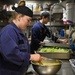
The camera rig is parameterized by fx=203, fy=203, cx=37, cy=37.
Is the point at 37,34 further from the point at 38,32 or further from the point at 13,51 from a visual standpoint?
the point at 13,51

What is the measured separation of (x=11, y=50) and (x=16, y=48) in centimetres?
6

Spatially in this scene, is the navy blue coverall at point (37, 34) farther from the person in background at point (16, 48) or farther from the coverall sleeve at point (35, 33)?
the person in background at point (16, 48)

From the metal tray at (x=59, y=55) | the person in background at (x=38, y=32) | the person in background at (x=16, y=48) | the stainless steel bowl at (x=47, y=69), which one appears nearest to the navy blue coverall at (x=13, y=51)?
the person in background at (x=16, y=48)

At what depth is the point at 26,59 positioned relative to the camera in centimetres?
185

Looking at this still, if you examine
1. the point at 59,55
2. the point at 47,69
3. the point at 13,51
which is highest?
Result: the point at 13,51

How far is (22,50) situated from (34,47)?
97.5 inches

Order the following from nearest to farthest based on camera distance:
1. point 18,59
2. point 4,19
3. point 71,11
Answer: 1. point 18,59
2. point 71,11
3. point 4,19

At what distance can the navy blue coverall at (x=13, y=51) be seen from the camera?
5.74ft

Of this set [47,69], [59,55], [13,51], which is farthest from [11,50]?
[59,55]

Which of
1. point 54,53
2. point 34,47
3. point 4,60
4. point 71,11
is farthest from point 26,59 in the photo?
point 34,47

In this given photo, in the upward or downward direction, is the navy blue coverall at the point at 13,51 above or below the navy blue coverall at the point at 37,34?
above

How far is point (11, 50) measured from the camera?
174cm

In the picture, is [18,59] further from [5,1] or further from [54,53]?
[5,1]

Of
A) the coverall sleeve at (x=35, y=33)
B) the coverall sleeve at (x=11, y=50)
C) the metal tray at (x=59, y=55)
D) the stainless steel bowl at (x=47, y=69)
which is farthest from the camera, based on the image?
the coverall sleeve at (x=35, y=33)
